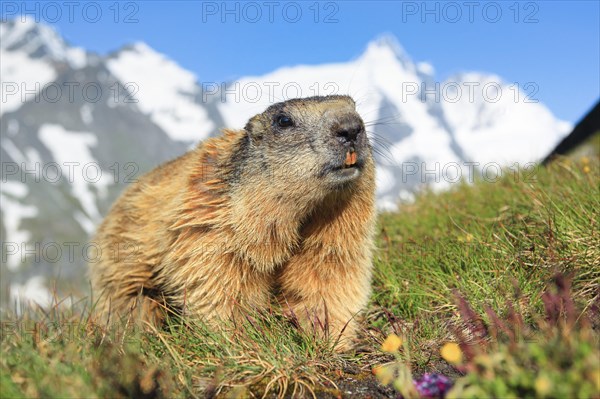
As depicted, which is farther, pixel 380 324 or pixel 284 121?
pixel 380 324

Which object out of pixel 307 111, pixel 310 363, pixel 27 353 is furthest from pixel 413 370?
pixel 27 353

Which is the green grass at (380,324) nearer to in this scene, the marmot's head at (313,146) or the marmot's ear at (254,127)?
the marmot's head at (313,146)

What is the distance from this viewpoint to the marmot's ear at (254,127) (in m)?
5.99

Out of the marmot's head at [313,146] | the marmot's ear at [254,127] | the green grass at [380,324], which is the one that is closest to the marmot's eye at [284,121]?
the marmot's head at [313,146]

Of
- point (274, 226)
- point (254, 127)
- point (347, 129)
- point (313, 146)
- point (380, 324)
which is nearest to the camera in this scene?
point (347, 129)

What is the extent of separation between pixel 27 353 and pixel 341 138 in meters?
3.24

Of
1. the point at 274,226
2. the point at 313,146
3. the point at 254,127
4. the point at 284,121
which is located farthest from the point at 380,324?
the point at 254,127

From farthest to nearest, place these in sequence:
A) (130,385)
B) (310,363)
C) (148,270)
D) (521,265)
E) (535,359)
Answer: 1. (148,270)
2. (521,265)
3. (310,363)
4. (130,385)
5. (535,359)

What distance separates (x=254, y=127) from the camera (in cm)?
605

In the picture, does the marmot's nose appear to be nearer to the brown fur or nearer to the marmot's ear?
the brown fur

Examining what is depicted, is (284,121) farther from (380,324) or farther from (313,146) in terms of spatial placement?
(380,324)

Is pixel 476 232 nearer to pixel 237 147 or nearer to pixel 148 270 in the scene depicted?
pixel 237 147

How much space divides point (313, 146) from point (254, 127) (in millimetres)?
958

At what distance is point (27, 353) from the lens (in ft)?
12.7
